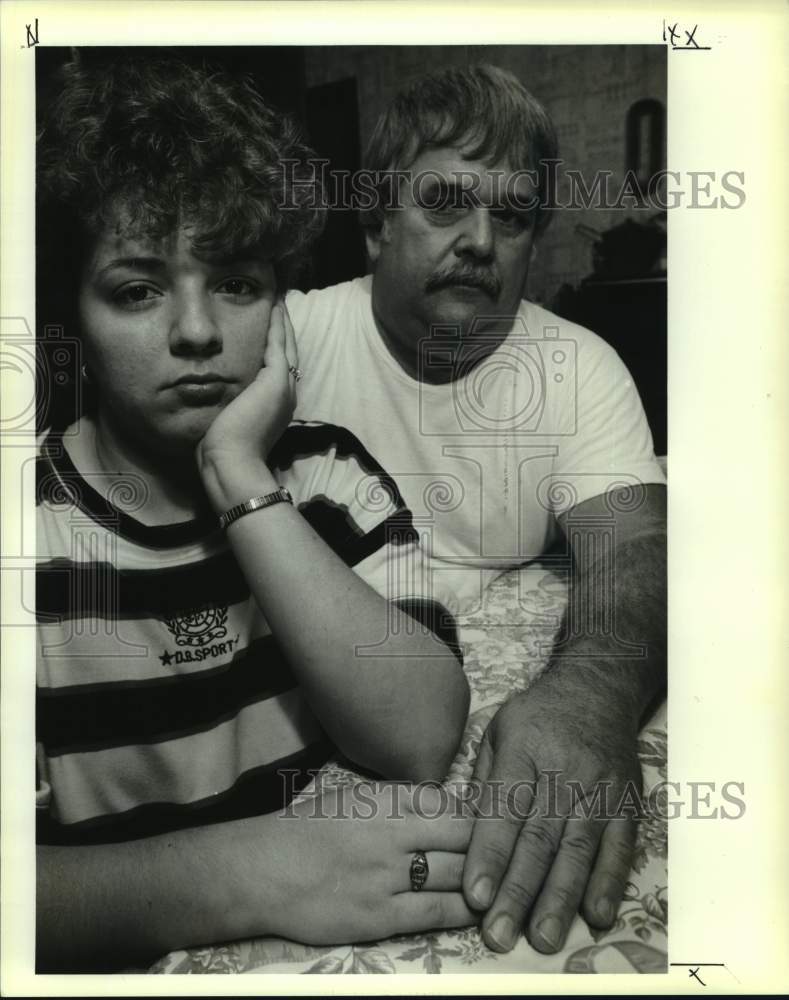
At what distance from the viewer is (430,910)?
120 centimetres

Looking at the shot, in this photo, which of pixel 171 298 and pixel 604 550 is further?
pixel 604 550

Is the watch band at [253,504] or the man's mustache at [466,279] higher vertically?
the man's mustache at [466,279]

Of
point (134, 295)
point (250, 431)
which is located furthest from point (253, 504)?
point (134, 295)

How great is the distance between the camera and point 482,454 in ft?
4.25

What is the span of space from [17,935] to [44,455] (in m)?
0.64

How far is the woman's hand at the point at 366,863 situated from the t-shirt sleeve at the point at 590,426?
44 cm

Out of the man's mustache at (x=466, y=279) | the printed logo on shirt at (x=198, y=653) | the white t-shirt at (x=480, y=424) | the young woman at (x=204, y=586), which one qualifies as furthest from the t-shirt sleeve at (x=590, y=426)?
the printed logo on shirt at (x=198, y=653)

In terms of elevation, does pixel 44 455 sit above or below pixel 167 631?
above

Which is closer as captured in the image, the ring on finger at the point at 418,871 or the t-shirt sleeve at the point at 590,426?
the ring on finger at the point at 418,871

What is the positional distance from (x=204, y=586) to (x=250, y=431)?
0.71 feet

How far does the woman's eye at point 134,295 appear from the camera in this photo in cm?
121

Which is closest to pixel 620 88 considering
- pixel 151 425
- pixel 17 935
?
pixel 151 425

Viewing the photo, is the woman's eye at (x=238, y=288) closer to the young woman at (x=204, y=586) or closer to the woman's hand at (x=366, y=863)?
the young woman at (x=204, y=586)

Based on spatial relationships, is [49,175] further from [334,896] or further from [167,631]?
[334,896]
